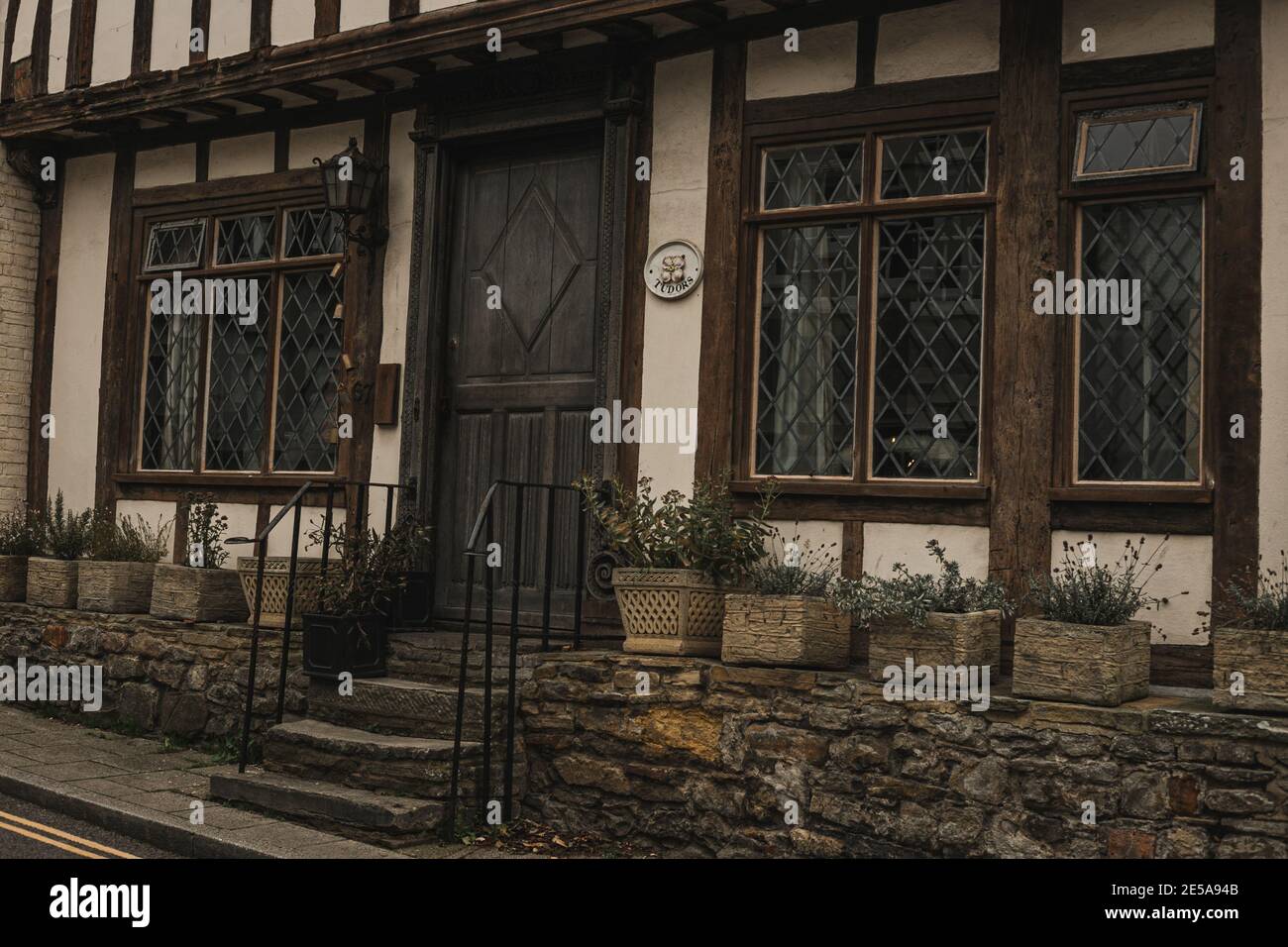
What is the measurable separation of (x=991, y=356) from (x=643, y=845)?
2.81 metres

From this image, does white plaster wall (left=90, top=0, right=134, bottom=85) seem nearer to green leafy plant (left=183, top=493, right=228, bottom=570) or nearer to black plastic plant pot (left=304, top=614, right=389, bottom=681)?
green leafy plant (left=183, top=493, right=228, bottom=570)

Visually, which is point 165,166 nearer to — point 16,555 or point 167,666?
point 16,555

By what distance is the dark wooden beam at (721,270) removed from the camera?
23.9 ft

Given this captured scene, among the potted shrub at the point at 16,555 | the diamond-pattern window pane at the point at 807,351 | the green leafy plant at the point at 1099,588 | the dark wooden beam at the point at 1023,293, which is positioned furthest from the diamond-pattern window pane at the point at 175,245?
the green leafy plant at the point at 1099,588

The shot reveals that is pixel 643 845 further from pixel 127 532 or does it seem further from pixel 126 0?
pixel 126 0

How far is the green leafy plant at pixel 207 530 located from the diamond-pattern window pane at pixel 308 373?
0.52 m

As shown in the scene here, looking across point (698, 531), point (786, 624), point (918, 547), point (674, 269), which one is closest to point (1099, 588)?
point (918, 547)

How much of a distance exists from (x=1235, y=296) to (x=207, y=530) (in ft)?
20.4

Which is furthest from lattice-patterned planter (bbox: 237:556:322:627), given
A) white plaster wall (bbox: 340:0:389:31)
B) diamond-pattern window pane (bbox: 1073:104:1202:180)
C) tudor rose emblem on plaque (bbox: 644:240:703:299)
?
diamond-pattern window pane (bbox: 1073:104:1202:180)

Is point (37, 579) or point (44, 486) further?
point (44, 486)

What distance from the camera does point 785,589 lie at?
21.1 ft

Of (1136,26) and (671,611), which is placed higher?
(1136,26)

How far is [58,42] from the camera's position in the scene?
33.7 feet
